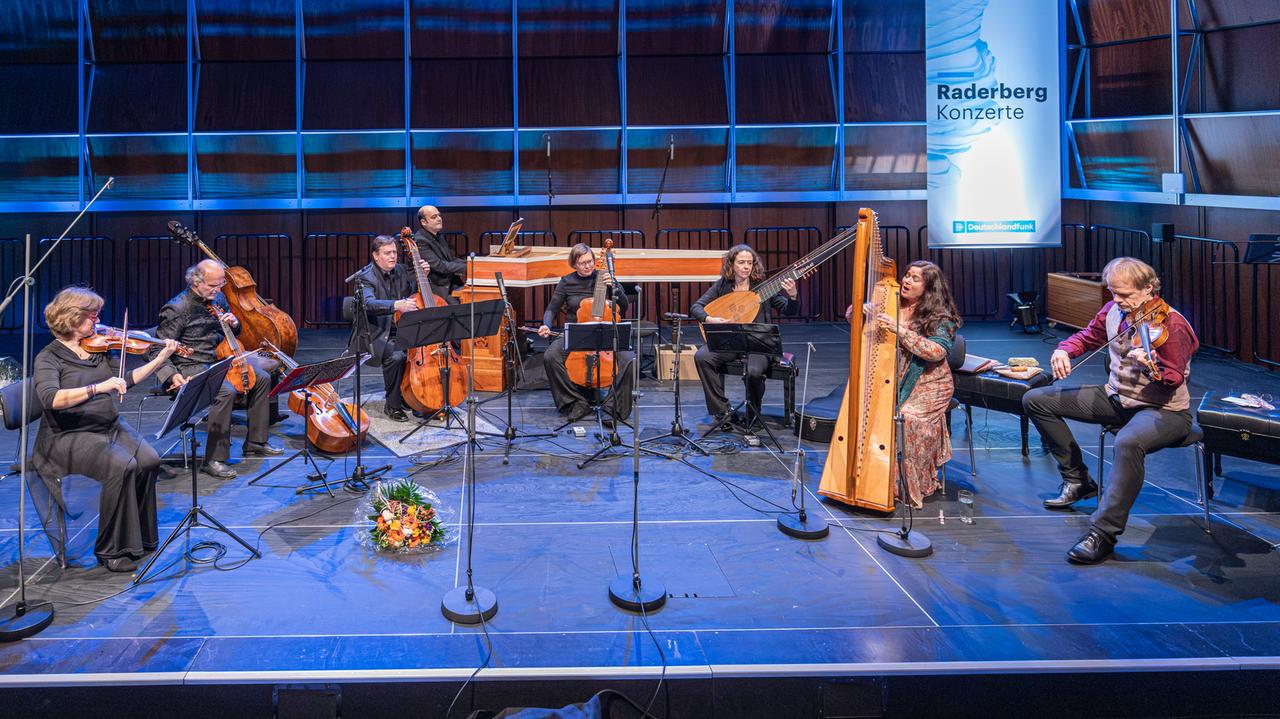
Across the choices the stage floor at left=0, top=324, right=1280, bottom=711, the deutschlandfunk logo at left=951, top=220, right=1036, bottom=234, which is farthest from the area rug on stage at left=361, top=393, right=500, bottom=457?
the deutschlandfunk logo at left=951, top=220, right=1036, bottom=234

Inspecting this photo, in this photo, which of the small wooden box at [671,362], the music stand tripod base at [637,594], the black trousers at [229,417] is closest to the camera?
the music stand tripod base at [637,594]

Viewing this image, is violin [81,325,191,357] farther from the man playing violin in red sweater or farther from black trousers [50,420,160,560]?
the man playing violin in red sweater

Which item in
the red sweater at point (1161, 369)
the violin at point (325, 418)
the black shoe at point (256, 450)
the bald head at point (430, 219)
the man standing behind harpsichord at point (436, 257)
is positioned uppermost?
the bald head at point (430, 219)

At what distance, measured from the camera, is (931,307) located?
5496 millimetres

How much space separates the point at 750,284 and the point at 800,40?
264 inches

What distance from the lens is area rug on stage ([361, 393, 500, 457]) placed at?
672 cm

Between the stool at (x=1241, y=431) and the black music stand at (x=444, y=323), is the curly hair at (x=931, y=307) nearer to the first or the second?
the stool at (x=1241, y=431)

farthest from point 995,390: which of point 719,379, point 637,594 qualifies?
point 637,594

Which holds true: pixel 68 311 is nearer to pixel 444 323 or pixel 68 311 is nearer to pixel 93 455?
pixel 93 455

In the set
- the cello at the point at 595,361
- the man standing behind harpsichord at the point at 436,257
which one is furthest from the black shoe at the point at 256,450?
the man standing behind harpsichord at the point at 436,257

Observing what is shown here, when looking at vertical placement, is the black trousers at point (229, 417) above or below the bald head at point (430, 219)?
below

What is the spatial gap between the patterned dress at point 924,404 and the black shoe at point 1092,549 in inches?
36.1

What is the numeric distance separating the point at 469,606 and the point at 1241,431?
3940 mm

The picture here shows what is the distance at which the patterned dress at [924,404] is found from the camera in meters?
5.38
